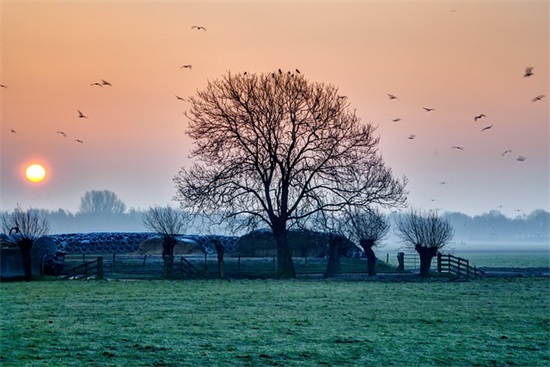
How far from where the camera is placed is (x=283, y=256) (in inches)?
2312

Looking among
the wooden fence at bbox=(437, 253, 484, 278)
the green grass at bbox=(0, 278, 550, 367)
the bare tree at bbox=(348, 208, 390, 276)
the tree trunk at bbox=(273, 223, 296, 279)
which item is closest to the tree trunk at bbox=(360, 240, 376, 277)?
the bare tree at bbox=(348, 208, 390, 276)

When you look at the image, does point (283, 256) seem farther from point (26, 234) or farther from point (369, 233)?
point (26, 234)

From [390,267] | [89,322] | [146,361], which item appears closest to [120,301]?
[89,322]

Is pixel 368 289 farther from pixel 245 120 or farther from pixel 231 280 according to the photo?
pixel 245 120

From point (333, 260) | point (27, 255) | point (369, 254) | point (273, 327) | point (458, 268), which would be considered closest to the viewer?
point (273, 327)

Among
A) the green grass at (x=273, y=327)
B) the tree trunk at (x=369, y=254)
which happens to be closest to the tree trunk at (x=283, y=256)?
the tree trunk at (x=369, y=254)

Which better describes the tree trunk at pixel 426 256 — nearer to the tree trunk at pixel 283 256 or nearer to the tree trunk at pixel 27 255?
the tree trunk at pixel 283 256

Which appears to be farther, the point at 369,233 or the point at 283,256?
the point at 369,233

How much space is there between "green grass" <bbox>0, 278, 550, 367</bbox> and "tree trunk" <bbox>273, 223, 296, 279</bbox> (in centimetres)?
1280

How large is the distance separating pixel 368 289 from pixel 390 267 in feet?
88.2

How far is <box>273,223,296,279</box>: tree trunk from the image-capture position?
5844cm

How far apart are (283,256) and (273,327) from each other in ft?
106

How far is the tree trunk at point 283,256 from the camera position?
5844cm

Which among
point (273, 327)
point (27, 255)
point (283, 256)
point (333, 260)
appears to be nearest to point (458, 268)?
point (333, 260)
